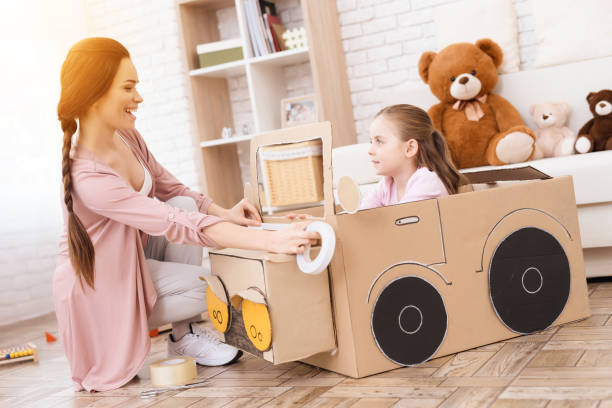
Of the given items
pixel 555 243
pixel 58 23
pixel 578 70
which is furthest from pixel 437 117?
pixel 58 23

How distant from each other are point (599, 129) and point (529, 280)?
93 cm

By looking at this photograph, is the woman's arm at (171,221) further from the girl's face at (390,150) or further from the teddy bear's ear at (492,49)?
the teddy bear's ear at (492,49)

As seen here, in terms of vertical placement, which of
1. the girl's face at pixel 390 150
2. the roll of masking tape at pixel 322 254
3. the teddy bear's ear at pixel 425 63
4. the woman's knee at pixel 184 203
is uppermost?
the teddy bear's ear at pixel 425 63

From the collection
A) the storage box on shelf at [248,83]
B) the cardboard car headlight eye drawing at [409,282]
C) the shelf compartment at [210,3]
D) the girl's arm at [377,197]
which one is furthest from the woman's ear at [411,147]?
the shelf compartment at [210,3]

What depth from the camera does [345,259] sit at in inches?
54.2

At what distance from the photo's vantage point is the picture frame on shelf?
3.02 m

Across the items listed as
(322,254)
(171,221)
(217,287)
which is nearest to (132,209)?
(171,221)

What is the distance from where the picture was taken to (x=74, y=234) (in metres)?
1.58

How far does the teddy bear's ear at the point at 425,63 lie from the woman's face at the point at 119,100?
1317mm

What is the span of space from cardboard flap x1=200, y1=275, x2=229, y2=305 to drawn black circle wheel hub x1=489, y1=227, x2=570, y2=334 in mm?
609

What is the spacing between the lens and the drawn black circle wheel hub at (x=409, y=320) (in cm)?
142

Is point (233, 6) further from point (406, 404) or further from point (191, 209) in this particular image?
point (406, 404)

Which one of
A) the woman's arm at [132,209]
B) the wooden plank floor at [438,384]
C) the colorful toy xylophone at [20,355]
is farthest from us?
the colorful toy xylophone at [20,355]

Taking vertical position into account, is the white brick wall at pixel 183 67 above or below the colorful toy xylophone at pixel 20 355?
above
